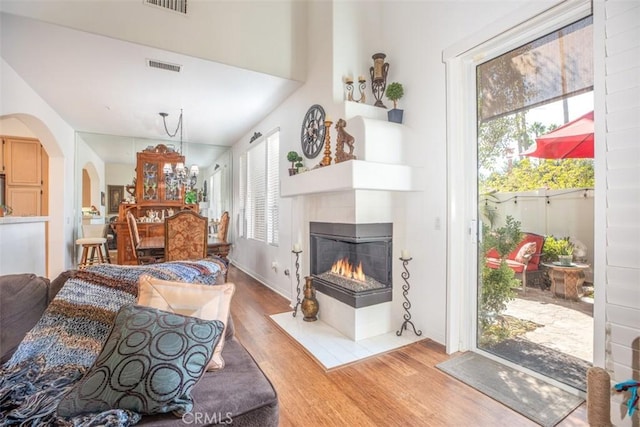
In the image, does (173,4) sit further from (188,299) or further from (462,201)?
(462,201)

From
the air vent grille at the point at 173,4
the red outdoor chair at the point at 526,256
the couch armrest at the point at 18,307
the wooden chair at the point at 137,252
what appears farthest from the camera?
the wooden chair at the point at 137,252

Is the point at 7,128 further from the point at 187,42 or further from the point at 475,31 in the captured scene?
the point at 475,31

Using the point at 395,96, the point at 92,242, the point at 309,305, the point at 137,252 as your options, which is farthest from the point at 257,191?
the point at 395,96

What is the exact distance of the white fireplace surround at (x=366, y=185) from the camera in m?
2.53

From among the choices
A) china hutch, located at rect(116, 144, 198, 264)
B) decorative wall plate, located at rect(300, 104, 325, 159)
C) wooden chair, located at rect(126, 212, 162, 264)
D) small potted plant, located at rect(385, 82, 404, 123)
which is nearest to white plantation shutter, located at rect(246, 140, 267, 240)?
china hutch, located at rect(116, 144, 198, 264)

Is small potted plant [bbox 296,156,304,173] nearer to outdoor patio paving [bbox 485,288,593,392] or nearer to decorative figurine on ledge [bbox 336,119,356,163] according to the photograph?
decorative figurine on ledge [bbox 336,119,356,163]

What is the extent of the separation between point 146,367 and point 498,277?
2.42 m

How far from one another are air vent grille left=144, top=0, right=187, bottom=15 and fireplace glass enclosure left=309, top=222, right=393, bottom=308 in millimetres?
2675

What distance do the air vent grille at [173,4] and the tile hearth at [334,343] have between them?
344 centimetres

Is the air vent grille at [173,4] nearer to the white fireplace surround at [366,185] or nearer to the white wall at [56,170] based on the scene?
the white fireplace surround at [366,185]

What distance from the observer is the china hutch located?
18.6 feet

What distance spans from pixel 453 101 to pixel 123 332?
2.69 meters

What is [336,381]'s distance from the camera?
6.71 feet

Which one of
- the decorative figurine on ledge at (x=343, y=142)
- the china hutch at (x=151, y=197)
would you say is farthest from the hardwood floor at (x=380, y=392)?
the china hutch at (x=151, y=197)
